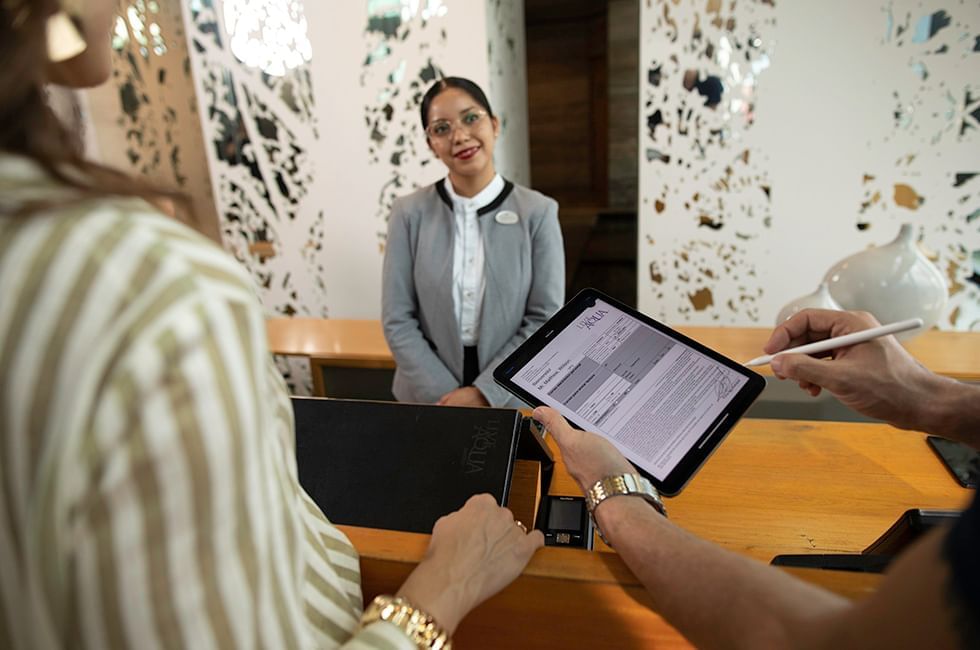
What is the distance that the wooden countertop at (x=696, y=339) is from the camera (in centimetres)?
228

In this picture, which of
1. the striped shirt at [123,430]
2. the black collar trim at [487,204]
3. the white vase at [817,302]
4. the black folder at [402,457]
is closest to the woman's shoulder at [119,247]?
the striped shirt at [123,430]

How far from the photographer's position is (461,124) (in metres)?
2.05

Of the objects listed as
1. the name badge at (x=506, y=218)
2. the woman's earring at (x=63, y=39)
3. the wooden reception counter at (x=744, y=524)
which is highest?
the woman's earring at (x=63, y=39)

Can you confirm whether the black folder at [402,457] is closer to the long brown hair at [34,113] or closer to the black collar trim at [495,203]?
the long brown hair at [34,113]

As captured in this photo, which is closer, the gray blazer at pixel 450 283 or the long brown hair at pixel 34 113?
the long brown hair at pixel 34 113

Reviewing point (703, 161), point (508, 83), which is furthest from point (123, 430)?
point (508, 83)

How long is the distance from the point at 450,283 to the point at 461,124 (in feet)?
1.87

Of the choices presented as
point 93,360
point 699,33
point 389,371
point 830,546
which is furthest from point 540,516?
point 699,33

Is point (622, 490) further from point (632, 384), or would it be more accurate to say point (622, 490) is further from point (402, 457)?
point (402, 457)

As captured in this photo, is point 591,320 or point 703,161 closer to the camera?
point 591,320

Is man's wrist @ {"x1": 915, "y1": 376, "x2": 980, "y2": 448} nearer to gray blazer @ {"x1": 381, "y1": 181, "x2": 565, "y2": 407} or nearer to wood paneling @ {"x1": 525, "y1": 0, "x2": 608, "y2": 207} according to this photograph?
gray blazer @ {"x1": 381, "y1": 181, "x2": 565, "y2": 407}

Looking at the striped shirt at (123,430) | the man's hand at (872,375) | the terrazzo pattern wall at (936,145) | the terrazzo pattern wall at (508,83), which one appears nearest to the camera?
the striped shirt at (123,430)

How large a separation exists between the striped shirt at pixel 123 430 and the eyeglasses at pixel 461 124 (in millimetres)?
1769

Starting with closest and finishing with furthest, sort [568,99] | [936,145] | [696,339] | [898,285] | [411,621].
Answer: [411,621] < [898,285] < [696,339] < [936,145] < [568,99]
